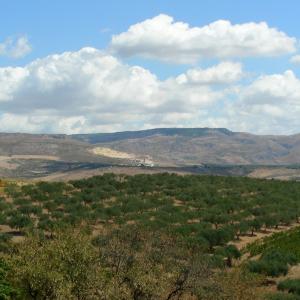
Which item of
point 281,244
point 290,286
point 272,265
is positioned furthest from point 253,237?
point 290,286

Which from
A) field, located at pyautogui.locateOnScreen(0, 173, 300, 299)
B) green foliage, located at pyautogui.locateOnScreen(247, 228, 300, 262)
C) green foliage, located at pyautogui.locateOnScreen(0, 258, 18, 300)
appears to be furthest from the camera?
green foliage, located at pyautogui.locateOnScreen(247, 228, 300, 262)

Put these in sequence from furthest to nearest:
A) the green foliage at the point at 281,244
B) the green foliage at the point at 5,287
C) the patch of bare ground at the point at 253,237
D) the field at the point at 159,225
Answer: the patch of bare ground at the point at 253,237
the green foliage at the point at 281,244
the field at the point at 159,225
the green foliage at the point at 5,287

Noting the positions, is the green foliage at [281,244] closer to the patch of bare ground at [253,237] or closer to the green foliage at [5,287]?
the patch of bare ground at [253,237]

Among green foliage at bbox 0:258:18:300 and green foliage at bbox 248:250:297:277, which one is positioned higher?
green foliage at bbox 0:258:18:300

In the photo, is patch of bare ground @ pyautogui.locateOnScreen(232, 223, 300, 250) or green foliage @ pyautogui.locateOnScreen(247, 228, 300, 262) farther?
patch of bare ground @ pyautogui.locateOnScreen(232, 223, 300, 250)

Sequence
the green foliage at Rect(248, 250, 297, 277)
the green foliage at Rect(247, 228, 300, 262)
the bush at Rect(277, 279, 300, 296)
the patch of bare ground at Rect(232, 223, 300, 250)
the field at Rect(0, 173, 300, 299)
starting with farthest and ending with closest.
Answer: the patch of bare ground at Rect(232, 223, 300, 250) → the green foliage at Rect(247, 228, 300, 262) → the green foliage at Rect(248, 250, 297, 277) → the bush at Rect(277, 279, 300, 296) → the field at Rect(0, 173, 300, 299)

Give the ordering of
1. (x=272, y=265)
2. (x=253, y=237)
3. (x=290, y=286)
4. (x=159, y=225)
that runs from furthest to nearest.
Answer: (x=253, y=237) < (x=159, y=225) < (x=272, y=265) < (x=290, y=286)

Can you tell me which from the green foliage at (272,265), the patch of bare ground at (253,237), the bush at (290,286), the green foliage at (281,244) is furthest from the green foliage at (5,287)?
the patch of bare ground at (253,237)

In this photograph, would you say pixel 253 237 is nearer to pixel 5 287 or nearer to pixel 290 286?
pixel 290 286

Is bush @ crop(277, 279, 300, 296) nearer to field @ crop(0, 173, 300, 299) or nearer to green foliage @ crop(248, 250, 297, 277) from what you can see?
field @ crop(0, 173, 300, 299)

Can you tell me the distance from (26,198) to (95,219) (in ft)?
67.6

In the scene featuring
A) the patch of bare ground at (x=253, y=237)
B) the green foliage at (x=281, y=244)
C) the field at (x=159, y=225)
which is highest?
the field at (x=159, y=225)

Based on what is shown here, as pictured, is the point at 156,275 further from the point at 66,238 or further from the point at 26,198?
the point at 26,198

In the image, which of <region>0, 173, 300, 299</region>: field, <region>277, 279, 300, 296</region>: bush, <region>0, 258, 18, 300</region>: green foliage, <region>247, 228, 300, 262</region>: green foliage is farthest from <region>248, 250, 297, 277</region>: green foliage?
<region>0, 258, 18, 300</region>: green foliage
